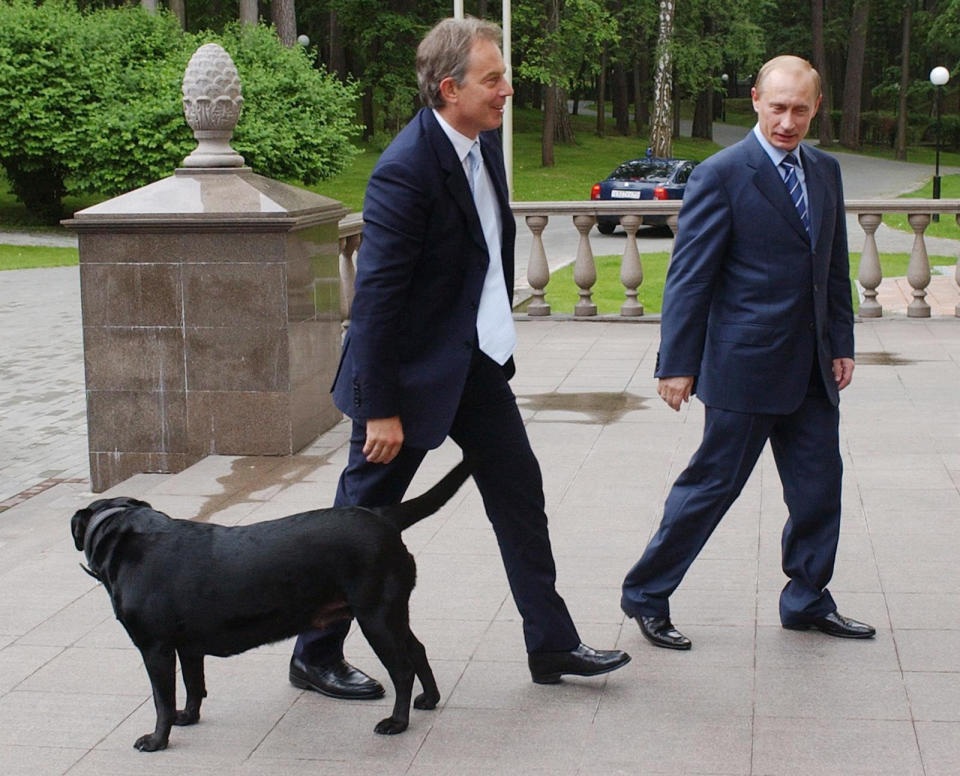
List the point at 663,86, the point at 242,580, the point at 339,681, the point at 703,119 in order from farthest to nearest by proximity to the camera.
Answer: the point at 703,119 < the point at 663,86 < the point at 339,681 < the point at 242,580

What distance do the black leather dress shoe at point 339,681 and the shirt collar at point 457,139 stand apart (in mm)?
1599

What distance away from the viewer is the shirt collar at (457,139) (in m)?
3.96

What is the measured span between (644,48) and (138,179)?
32017 mm

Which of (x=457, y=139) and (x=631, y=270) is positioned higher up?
(x=457, y=139)

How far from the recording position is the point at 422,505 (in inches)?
156

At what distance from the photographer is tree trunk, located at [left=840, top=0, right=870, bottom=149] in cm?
5991

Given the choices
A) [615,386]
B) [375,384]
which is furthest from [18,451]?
[375,384]

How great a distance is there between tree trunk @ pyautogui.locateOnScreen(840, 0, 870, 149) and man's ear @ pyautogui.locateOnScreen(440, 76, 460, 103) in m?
58.9

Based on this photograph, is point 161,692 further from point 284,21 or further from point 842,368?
point 284,21

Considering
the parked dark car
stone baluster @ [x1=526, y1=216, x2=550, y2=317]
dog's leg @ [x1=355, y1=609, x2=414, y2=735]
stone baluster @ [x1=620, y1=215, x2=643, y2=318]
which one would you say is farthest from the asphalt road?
dog's leg @ [x1=355, y1=609, x2=414, y2=735]

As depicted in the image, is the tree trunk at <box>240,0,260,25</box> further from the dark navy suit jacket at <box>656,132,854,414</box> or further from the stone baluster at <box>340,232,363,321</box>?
the dark navy suit jacket at <box>656,132,854,414</box>

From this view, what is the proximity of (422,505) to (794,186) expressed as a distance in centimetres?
163

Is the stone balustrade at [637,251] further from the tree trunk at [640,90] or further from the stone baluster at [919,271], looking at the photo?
the tree trunk at [640,90]

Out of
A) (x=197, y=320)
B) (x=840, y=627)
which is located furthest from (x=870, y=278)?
(x=840, y=627)
